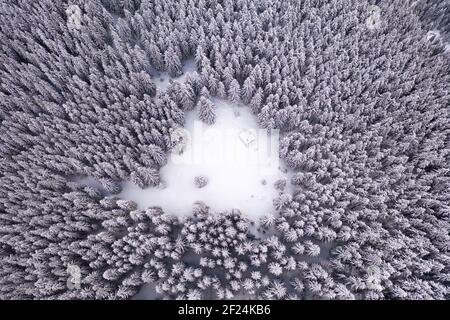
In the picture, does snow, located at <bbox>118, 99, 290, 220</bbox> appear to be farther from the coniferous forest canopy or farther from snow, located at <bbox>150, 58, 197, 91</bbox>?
snow, located at <bbox>150, 58, 197, 91</bbox>

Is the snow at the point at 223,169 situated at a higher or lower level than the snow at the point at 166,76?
lower

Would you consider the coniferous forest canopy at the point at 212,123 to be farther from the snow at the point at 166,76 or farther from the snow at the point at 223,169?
the snow at the point at 223,169

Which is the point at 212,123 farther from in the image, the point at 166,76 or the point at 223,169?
the point at 166,76

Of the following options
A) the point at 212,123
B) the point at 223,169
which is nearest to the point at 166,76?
the point at 212,123

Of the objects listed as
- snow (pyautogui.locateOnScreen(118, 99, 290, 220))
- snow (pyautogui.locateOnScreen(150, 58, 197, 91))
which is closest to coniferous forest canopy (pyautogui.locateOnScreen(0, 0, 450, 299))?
snow (pyautogui.locateOnScreen(150, 58, 197, 91))

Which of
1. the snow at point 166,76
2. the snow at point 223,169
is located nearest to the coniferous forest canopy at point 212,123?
the snow at point 166,76

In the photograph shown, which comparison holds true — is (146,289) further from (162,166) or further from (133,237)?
(162,166)
